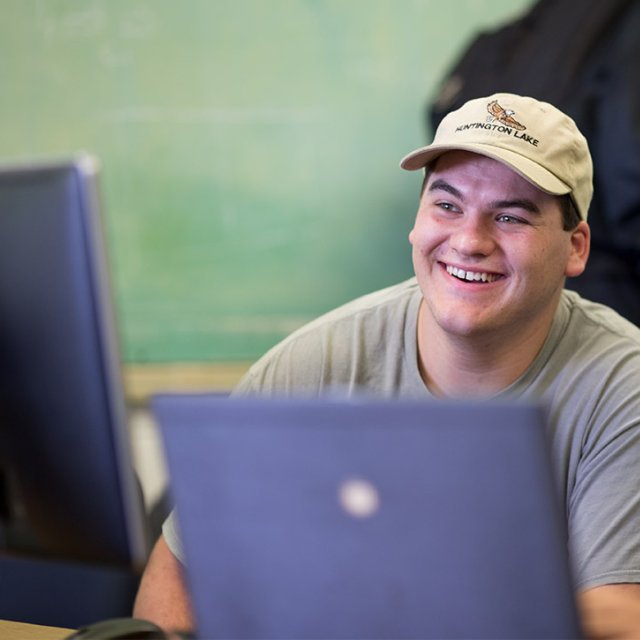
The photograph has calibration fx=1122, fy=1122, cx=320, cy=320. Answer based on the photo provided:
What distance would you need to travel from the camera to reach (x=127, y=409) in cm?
91

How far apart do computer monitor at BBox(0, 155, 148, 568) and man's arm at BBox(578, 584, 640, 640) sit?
0.42 meters

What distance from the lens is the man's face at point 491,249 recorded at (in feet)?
5.09

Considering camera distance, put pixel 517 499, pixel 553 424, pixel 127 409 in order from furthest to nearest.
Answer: pixel 553 424
pixel 127 409
pixel 517 499

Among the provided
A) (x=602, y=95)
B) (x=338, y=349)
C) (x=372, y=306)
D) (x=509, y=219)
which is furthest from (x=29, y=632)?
(x=602, y=95)

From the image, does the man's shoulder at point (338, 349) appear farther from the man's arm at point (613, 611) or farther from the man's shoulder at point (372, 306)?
the man's arm at point (613, 611)

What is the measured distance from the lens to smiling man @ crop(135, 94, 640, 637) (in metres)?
1.47

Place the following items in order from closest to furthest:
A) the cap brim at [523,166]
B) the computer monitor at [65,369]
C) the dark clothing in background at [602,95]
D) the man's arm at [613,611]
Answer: the computer monitor at [65,369] → the man's arm at [613,611] → the cap brim at [523,166] → the dark clothing in background at [602,95]

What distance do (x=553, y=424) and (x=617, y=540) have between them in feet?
0.64

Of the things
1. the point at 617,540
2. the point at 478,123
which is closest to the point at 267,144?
the point at 478,123

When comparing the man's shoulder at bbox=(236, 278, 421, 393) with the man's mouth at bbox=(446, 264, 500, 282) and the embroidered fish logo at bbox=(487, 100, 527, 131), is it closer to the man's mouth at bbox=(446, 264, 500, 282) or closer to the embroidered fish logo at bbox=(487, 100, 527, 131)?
the man's mouth at bbox=(446, 264, 500, 282)

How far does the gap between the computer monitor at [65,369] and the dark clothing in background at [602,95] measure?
1.48 metres

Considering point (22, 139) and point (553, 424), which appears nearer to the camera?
point (553, 424)

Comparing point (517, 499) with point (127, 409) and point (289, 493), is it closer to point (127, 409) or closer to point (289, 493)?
point (289, 493)

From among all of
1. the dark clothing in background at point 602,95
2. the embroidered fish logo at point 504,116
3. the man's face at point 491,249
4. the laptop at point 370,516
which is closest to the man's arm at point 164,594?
the man's face at point 491,249
